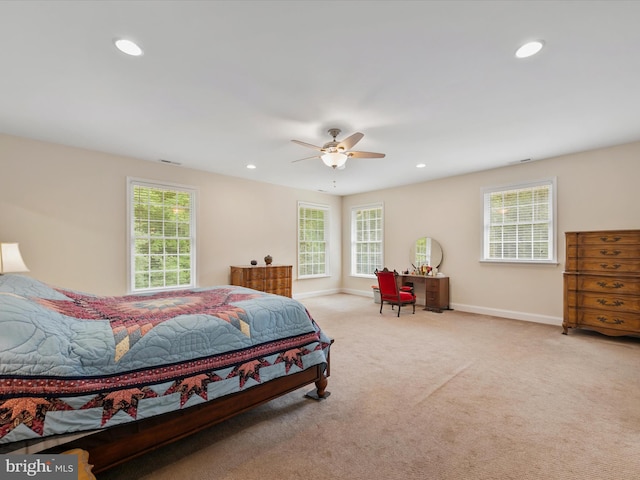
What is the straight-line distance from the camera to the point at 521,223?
5457 millimetres

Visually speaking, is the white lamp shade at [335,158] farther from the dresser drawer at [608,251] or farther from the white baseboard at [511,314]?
the white baseboard at [511,314]

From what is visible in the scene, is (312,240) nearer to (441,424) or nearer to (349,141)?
(349,141)

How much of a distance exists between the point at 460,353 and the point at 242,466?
2.88 metres

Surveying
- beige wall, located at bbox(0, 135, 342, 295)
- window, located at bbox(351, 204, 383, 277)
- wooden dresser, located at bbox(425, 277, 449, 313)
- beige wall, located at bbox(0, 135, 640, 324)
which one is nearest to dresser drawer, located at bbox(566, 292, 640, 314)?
beige wall, located at bbox(0, 135, 640, 324)

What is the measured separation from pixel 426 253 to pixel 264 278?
3537 mm

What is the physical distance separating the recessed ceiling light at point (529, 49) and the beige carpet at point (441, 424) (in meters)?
2.75

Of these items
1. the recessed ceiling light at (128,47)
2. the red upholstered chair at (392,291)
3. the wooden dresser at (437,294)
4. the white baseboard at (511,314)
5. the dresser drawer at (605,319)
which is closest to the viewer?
the recessed ceiling light at (128,47)

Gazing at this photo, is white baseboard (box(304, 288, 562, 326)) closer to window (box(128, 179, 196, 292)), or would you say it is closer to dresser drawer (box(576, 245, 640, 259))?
dresser drawer (box(576, 245, 640, 259))

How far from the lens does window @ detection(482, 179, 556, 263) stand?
513 centimetres

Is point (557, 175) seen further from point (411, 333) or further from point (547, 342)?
point (411, 333)

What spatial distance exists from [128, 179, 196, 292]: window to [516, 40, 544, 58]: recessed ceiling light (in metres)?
5.24

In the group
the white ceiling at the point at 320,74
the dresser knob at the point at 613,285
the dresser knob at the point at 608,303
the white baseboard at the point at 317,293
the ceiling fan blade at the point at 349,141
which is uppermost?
the white ceiling at the point at 320,74

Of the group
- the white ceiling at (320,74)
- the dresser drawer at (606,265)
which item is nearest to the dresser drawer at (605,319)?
the dresser drawer at (606,265)

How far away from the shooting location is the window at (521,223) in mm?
5129
